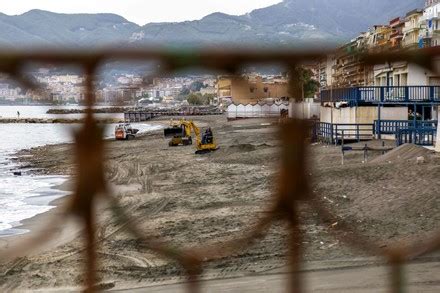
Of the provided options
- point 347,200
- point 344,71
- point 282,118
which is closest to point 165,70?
point 282,118

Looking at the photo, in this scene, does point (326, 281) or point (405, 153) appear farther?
point (405, 153)

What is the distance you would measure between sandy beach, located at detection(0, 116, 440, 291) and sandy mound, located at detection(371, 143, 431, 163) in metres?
0.05

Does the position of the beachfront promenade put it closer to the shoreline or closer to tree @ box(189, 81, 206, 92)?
the shoreline

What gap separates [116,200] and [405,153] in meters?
19.9

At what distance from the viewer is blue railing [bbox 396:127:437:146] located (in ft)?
75.8

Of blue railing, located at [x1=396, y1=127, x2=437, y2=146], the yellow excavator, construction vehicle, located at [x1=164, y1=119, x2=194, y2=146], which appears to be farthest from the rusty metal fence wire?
construction vehicle, located at [x1=164, y1=119, x2=194, y2=146]

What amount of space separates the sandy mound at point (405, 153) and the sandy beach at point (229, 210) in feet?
0.16

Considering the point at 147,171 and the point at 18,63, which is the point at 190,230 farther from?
the point at 147,171

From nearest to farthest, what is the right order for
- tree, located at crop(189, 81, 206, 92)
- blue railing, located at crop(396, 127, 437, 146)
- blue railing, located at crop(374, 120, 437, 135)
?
tree, located at crop(189, 81, 206, 92)
blue railing, located at crop(396, 127, 437, 146)
blue railing, located at crop(374, 120, 437, 135)

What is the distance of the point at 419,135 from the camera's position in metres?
23.4

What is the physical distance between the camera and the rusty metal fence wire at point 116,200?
1.76 meters

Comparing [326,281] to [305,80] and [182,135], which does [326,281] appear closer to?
[305,80]

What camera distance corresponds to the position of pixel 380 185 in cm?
1644

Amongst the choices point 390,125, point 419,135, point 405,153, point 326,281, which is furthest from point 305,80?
point 390,125
